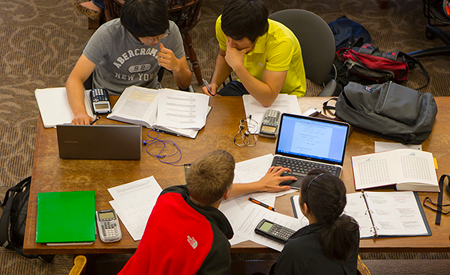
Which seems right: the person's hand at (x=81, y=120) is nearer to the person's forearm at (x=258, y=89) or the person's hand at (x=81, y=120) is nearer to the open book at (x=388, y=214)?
the person's forearm at (x=258, y=89)

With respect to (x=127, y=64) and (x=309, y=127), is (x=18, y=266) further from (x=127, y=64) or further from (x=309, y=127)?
(x=309, y=127)

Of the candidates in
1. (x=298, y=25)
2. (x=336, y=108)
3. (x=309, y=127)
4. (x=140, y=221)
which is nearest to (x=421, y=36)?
(x=298, y=25)

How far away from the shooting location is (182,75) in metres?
2.25

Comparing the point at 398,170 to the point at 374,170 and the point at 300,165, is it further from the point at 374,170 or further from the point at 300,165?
the point at 300,165

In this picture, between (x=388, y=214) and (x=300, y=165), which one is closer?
(x=388, y=214)

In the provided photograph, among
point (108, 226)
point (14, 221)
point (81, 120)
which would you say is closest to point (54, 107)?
point (81, 120)

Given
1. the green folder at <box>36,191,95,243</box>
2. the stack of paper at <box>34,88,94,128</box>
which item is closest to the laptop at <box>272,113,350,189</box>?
the green folder at <box>36,191,95,243</box>

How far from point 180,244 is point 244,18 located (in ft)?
3.59

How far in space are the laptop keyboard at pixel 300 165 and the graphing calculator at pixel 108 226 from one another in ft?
2.36

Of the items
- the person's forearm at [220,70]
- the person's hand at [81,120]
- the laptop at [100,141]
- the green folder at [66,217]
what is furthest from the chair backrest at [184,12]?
the green folder at [66,217]

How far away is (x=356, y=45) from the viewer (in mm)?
3428

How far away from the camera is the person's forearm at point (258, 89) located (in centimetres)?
208

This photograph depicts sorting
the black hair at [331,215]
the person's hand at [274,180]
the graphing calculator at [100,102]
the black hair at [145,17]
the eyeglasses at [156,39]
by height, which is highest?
the black hair at [145,17]

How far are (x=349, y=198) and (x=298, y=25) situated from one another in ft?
3.80
